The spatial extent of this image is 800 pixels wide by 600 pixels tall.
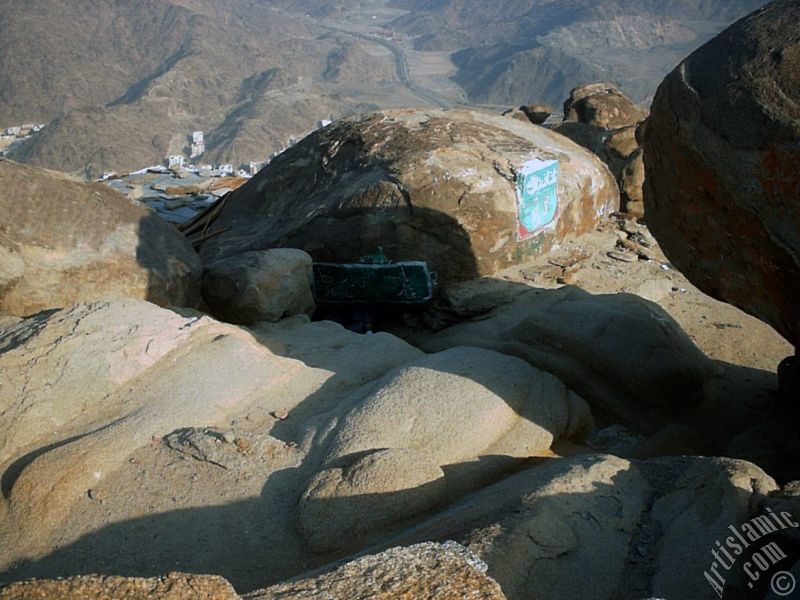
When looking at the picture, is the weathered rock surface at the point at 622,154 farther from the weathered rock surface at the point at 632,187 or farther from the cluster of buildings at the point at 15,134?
the cluster of buildings at the point at 15,134

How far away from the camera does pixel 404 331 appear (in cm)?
516

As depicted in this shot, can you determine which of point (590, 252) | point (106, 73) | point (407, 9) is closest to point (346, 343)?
point (590, 252)

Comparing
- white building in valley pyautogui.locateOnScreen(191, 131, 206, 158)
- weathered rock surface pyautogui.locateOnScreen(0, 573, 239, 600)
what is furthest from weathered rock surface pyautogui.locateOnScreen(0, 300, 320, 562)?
white building in valley pyautogui.locateOnScreen(191, 131, 206, 158)

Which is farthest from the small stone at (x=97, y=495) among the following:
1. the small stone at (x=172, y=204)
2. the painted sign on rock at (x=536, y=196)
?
the small stone at (x=172, y=204)

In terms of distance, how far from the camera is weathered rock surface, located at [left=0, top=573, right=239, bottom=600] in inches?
49.3

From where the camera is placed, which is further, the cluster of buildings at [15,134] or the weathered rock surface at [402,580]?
the cluster of buildings at [15,134]

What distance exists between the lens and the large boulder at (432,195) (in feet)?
17.1

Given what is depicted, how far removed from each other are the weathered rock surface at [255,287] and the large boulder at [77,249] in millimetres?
152

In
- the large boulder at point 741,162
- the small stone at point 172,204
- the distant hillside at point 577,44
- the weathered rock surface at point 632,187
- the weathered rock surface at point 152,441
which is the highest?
the large boulder at point 741,162

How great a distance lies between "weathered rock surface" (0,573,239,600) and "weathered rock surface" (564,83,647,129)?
9.11 meters

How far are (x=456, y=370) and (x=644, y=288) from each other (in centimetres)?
262

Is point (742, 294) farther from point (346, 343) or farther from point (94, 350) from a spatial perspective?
point (94, 350)

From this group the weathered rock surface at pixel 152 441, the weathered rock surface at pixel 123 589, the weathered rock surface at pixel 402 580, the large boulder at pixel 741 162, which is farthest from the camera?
the large boulder at pixel 741 162

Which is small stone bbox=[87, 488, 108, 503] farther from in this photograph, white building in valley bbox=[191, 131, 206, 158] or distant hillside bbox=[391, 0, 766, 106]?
distant hillside bbox=[391, 0, 766, 106]
